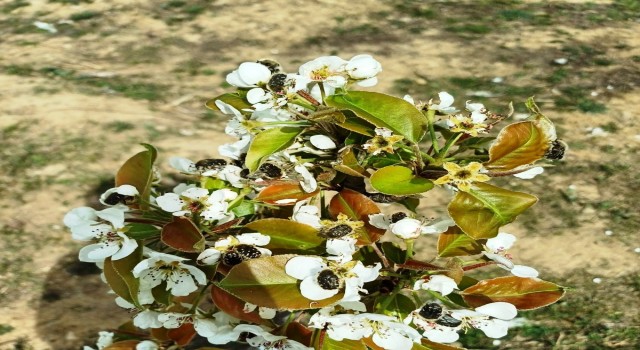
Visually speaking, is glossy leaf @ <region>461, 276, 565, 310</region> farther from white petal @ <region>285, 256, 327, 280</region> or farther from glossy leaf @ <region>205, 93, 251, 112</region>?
glossy leaf @ <region>205, 93, 251, 112</region>

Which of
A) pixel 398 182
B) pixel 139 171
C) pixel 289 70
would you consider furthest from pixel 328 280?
pixel 289 70

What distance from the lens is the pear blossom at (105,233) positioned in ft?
4.65

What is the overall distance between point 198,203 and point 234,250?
114 millimetres

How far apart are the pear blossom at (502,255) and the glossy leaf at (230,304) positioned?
0.45 meters

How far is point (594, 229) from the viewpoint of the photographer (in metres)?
2.73

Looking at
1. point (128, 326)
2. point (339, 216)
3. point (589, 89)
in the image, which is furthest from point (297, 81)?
A: point (589, 89)

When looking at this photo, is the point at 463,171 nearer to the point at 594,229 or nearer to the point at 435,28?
the point at 594,229

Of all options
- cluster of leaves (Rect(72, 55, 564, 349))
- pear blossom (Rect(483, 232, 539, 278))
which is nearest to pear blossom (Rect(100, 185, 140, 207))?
cluster of leaves (Rect(72, 55, 564, 349))

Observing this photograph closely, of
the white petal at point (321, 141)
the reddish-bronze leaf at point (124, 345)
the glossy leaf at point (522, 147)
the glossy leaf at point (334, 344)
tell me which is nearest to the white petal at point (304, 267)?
the glossy leaf at point (334, 344)

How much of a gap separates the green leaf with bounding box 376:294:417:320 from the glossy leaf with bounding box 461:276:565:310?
0.12m

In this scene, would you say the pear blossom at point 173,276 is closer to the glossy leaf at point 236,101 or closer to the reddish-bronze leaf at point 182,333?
the reddish-bronze leaf at point 182,333

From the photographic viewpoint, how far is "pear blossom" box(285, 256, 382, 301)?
4.33 feet

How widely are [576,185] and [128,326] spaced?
5.83ft

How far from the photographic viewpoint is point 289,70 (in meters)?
4.01
